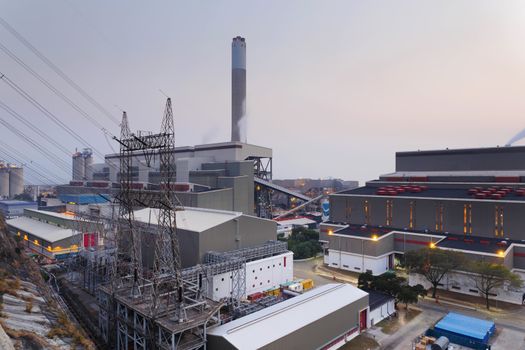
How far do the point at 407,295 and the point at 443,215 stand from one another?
2010cm

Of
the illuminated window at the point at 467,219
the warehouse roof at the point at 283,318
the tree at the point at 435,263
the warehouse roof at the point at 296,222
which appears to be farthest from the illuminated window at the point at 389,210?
the warehouse roof at the point at 296,222

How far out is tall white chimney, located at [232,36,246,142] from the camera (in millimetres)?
90000

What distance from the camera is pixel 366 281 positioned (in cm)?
3303

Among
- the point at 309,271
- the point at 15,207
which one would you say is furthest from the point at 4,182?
the point at 309,271

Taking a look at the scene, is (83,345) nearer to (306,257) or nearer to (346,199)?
(306,257)

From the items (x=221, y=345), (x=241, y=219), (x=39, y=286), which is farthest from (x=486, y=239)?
(x=39, y=286)

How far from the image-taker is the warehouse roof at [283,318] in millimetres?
19767

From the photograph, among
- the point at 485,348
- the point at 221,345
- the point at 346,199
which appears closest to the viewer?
the point at 221,345

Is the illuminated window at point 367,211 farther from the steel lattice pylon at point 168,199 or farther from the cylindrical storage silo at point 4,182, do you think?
the cylindrical storage silo at point 4,182

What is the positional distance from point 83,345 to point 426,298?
Answer: 105 feet

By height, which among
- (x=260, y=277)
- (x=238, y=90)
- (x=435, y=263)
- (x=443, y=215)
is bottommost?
(x=260, y=277)

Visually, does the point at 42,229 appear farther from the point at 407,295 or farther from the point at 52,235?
the point at 407,295

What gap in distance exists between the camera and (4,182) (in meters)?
170

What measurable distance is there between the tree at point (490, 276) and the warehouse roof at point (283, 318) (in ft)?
45.1
